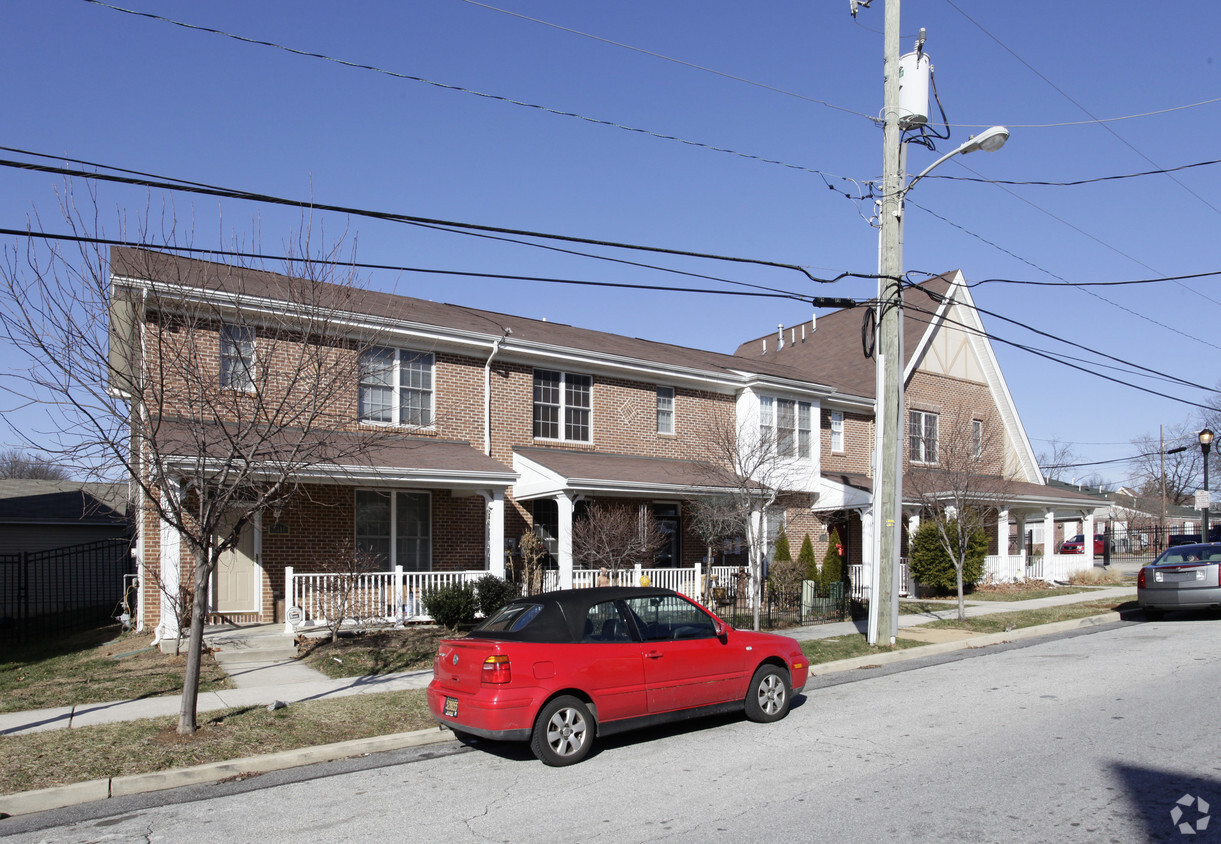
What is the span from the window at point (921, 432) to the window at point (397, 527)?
16.5 meters

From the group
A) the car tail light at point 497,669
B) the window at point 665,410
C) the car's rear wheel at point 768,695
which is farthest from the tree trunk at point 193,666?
the window at point 665,410

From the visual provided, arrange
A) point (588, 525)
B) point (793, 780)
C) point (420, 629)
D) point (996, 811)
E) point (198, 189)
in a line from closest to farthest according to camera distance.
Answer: point (996, 811) < point (793, 780) < point (198, 189) < point (420, 629) < point (588, 525)

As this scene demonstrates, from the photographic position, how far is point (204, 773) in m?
7.45

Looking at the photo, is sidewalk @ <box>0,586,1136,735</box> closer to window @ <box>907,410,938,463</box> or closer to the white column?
the white column

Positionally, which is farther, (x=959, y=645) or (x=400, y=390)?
(x=400, y=390)

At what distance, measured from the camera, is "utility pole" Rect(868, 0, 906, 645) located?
1371 centimetres

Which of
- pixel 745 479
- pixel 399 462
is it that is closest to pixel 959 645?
pixel 745 479

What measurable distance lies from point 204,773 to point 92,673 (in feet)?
17.3

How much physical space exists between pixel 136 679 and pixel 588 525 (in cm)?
895

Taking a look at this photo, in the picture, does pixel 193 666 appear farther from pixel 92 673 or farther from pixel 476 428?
pixel 476 428

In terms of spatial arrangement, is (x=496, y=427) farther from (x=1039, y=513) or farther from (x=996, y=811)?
(x=1039, y=513)

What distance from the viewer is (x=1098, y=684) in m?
10.7

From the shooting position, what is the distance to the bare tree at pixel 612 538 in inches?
674

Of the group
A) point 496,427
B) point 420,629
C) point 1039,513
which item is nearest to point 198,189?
point 420,629
